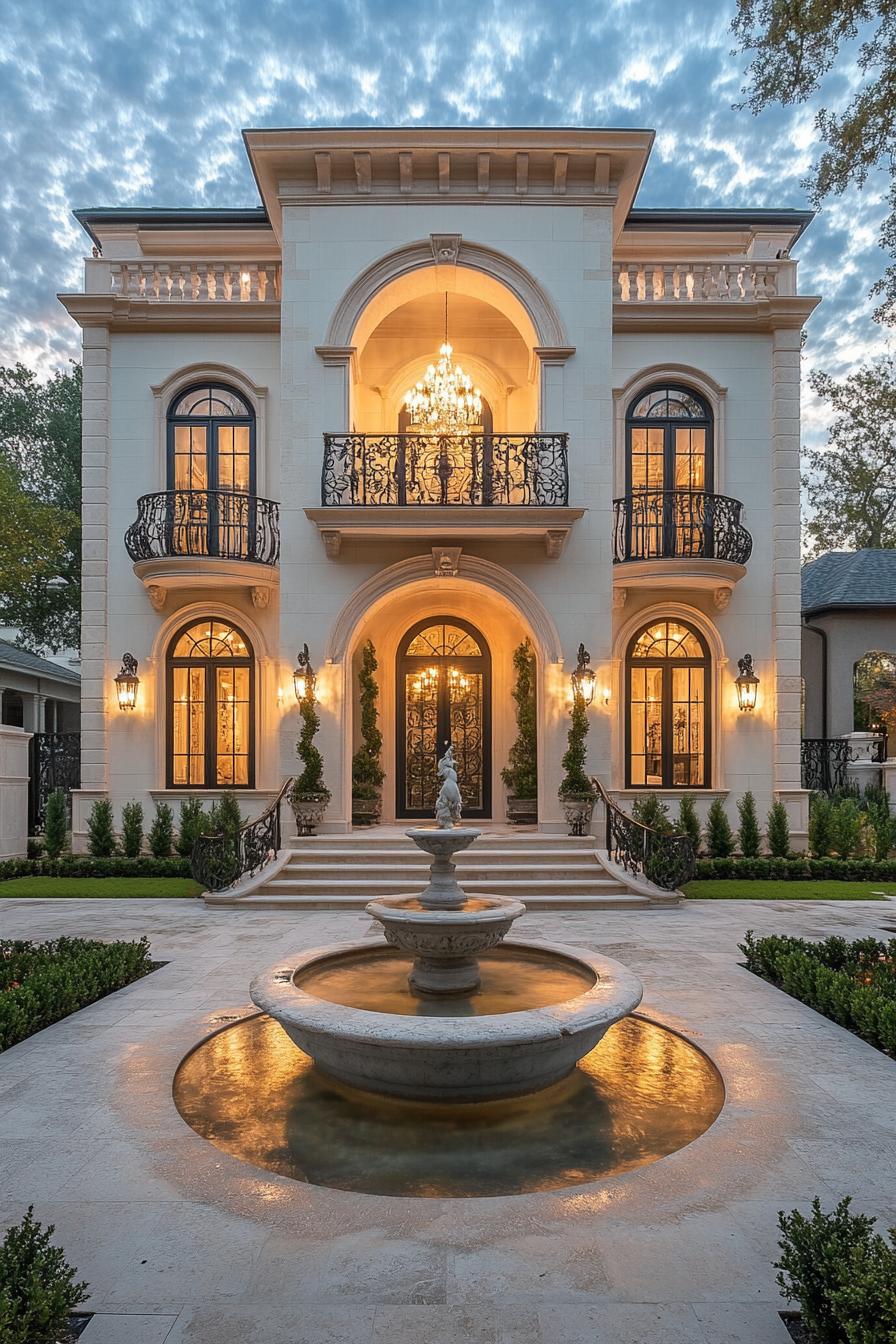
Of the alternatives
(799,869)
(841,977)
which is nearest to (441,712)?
(799,869)

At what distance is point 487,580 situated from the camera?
13.3 metres

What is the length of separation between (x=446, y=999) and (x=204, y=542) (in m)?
10.2

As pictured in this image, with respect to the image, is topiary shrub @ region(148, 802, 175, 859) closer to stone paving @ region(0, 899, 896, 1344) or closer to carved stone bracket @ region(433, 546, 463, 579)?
carved stone bracket @ region(433, 546, 463, 579)

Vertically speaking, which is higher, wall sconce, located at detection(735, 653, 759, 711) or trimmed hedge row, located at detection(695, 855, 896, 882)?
wall sconce, located at detection(735, 653, 759, 711)

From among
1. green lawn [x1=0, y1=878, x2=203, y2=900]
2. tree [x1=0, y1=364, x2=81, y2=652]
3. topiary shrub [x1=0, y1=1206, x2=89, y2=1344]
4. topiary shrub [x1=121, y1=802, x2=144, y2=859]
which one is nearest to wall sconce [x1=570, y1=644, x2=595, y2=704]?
green lawn [x1=0, y1=878, x2=203, y2=900]

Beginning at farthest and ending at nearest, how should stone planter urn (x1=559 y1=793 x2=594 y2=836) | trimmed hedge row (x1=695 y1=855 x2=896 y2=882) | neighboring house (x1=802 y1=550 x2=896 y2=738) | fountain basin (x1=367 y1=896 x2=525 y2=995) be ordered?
neighboring house (x1=802 y1=550 x2=896 y2=738) → trimmed hedge row (x1=695 y1=855 x2=896 y2=882) → stone planter urn (x1=559 y1=793 x2=594 y2=836) → fountain basin (x1=367 y1=896 x2=525 y2=995)

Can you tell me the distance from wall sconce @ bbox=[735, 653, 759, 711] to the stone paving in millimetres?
8582

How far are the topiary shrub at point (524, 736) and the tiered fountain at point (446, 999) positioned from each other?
24.8ft

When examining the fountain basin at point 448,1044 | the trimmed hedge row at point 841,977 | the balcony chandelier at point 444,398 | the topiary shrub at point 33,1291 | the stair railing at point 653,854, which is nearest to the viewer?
the topiary shrub at point 33,1291

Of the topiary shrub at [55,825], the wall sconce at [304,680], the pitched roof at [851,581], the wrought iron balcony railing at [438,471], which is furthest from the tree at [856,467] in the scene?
the topiary shrub at [55,825]

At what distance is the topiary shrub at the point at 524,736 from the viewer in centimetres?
1432

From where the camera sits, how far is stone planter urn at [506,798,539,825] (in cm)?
1416

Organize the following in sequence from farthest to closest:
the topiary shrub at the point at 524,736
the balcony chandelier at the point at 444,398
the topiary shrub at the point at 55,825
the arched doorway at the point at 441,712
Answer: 1. the arched doorway at the point at 441,712
2. the topiary shrub at the point at 524,736
3. the topiary shrub at the point at 55,825
4. the balcony chandelier at the point at 444,398

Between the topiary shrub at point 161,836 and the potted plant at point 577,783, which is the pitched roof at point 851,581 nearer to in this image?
the potted plant at point 577,783
